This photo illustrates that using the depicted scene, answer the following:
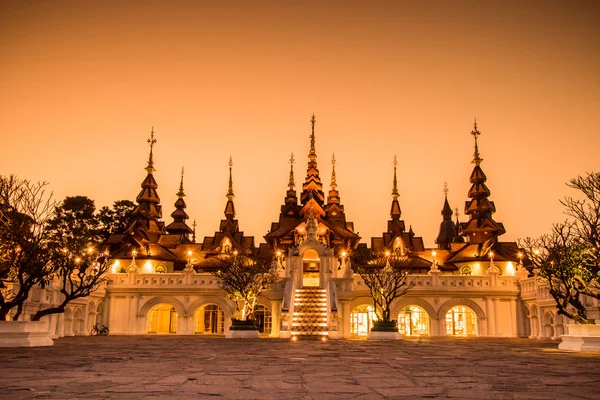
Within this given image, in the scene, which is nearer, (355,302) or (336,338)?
(336,338)

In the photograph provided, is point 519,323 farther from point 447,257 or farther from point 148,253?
point 148,253

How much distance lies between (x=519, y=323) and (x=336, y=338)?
15074 millimetres

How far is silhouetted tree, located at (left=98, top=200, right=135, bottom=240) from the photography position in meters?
67.7

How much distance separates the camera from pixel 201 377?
10086mm

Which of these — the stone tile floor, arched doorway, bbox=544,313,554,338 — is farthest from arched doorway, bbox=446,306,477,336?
the stone tile floor

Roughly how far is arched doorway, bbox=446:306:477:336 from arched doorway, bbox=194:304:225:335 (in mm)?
15949

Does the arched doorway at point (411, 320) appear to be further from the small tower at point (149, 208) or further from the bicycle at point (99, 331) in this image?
the small tower at point (149, 208)

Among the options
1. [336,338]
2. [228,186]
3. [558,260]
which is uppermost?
[228,186]

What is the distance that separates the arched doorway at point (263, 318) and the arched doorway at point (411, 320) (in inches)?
372

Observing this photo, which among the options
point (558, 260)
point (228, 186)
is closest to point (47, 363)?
point (558, 260)

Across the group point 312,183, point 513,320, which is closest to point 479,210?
point 312,183

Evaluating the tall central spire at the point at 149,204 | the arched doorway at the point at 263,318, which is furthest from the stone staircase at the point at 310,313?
the tall central spire at the point at 149,204

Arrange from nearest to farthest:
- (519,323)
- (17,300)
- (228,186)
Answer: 1. (17,300)
2. (519,323)
3. (228,186)

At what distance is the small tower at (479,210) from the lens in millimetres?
56525
